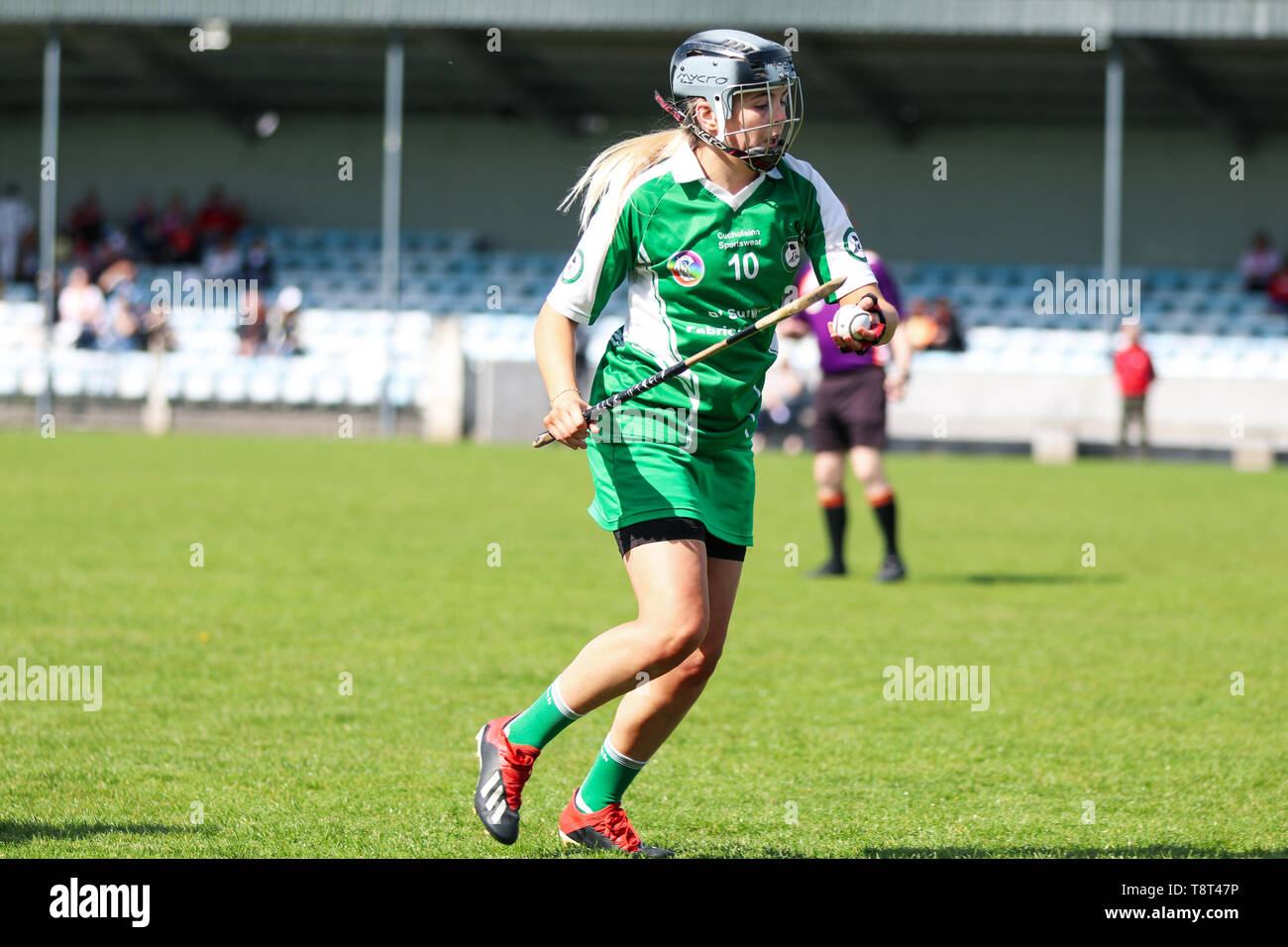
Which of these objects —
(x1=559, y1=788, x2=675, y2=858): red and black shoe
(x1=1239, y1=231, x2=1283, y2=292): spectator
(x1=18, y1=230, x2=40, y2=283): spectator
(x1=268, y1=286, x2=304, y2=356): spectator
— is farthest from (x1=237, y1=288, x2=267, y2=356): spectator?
(x1=559, y1=788, x2=675, y2=858): red and black shoe

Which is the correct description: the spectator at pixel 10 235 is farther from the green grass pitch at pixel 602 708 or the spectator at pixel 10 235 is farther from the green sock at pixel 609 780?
the green sock at pixel 609 780

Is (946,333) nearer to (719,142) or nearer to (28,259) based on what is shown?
(28,259)

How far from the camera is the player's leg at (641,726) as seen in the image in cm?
438

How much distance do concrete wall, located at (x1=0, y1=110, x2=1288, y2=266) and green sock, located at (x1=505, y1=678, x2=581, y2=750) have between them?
27.4 meters

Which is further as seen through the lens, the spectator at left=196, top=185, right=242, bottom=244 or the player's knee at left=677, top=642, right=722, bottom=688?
the spectator at left=196, top=185, right=242, bottom=244

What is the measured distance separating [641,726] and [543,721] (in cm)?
27

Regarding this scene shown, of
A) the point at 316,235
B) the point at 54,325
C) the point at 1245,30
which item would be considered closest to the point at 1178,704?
the point at 1245,30

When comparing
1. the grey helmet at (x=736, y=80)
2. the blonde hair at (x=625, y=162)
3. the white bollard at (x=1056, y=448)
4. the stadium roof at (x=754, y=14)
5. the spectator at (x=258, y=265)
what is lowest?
the white bollard at (x=1056, y=448)

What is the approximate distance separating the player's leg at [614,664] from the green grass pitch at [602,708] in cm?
21

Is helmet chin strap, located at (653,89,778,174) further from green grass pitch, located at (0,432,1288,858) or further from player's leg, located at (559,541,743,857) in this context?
green grass pitch, located at (0,432,1288,858)

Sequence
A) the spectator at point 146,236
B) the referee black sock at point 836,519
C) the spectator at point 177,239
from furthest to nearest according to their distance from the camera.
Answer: the spectator at point 146,236, the spectator at point 177,239, the referee black sock at point 836,519

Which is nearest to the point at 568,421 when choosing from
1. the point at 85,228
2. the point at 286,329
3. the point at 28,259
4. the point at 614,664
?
the point at 614,664

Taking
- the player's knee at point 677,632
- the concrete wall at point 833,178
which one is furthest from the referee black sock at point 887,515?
the concrete wall at point 833,178

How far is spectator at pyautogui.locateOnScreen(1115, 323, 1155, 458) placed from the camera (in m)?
21.8
